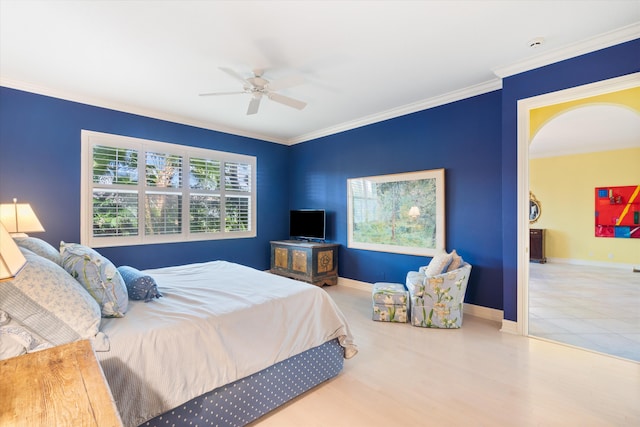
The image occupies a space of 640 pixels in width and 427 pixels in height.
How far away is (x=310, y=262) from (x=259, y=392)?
302 centimetres

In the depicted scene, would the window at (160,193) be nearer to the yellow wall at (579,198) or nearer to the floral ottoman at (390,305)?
the floral ottoman at (390,305)

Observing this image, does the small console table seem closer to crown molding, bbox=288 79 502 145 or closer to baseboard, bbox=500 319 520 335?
crown molding, bbox=288 79 502 145

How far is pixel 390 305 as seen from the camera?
3465mm

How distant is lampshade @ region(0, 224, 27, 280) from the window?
381 centimetres

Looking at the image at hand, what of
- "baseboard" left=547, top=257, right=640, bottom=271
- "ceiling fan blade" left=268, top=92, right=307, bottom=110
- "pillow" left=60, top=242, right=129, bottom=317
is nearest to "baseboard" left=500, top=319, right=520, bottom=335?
"ceiling fan blade" left=268, top=92, right=307, bottom=110

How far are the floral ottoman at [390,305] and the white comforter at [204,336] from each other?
1.21 meters

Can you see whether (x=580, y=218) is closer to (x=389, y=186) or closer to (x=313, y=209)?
(x=389, y=186)

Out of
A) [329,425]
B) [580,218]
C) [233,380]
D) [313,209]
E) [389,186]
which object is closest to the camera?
[233,380]

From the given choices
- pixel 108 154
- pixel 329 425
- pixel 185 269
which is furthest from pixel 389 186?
pixel 108 154

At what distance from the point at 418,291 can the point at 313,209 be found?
110 inches

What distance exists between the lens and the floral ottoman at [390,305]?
136 inches

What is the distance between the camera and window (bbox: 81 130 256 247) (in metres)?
3.94

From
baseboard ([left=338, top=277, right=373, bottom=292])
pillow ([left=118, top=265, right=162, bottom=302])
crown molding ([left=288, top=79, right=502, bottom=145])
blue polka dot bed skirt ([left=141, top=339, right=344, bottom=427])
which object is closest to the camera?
blue polka dot bed skirt ([left=141, top=339, right=344, bottom=427])

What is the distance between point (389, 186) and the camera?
14.8ft
